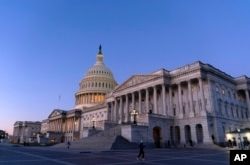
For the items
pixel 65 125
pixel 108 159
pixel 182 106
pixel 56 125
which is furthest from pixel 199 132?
pixel 56 125

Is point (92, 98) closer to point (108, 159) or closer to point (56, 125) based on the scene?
point (56, 125)

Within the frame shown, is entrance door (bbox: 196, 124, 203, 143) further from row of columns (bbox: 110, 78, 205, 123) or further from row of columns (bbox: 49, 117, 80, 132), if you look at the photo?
row of columns (bbox: 49, 117, 80, 132)

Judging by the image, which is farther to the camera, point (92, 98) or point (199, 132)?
point (92, 98)

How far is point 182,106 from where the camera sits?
55.6 m

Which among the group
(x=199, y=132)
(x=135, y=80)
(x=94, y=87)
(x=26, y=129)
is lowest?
(x=199, y=132)

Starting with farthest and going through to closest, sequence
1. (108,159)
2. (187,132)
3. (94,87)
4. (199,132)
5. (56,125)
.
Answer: (94,87)
(56,125)
(187,132)
(199,132)
(108,159)

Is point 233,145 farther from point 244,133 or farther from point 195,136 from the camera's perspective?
point 195,136

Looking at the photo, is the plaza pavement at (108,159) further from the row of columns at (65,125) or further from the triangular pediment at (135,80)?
the row of columns at (65,125)

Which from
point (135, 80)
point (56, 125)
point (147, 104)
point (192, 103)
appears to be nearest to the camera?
point (192, 103)

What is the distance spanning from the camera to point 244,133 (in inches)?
1524

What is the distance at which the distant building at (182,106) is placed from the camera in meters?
48.4

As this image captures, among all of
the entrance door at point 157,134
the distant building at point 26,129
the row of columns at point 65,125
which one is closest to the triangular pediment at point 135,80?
the entrance door at point 157,134

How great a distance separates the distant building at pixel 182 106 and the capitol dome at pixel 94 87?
151ft

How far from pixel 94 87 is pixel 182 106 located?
237 ft
